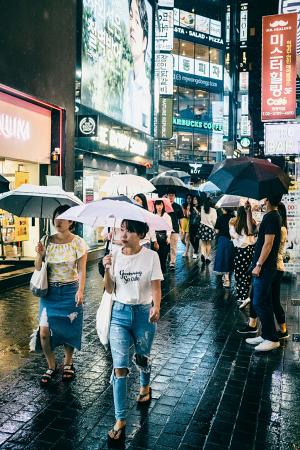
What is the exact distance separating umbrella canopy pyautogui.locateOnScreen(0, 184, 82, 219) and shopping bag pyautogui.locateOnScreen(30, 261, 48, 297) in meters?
0.76

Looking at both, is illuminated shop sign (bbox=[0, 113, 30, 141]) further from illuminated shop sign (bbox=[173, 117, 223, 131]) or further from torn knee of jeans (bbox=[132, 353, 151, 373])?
illuminated shop sign (bbox=[173, 117, 223, 131])

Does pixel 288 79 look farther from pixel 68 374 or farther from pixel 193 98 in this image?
pixel 193 98

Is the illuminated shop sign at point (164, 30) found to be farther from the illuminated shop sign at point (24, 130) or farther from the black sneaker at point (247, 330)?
the black sneaker at point (247, 330)

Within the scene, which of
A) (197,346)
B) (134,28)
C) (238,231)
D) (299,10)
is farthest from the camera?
(134,28)

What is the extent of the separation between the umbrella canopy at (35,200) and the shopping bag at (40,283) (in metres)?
0.76

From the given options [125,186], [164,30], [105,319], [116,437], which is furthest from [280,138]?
[116,437]

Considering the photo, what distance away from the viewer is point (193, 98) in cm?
4988

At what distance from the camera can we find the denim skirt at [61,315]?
4.77 m

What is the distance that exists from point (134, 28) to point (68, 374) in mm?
16143

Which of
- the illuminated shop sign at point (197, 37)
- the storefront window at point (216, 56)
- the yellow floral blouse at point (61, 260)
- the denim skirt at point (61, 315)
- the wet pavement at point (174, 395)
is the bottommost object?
the wet pavement at point (174, 395)

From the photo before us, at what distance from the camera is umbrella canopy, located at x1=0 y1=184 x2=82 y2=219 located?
4777 mm

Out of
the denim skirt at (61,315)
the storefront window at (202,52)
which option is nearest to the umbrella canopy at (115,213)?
the denim skirt at (61,315)

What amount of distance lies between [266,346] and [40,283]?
3193 mm

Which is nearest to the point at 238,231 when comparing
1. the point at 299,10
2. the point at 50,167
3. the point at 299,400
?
the point at 299,400
